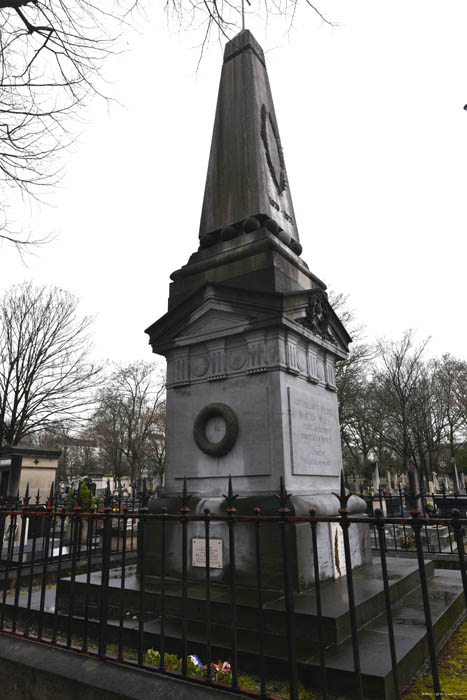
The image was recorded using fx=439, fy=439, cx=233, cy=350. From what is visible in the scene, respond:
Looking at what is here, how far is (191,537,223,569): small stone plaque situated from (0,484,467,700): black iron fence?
1cm

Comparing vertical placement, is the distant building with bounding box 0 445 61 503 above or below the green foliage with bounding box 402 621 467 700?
above

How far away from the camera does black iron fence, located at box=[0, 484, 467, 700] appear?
113 inches

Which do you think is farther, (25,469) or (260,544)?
(25,469)

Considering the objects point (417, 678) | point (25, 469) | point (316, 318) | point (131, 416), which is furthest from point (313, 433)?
point (131, 416)

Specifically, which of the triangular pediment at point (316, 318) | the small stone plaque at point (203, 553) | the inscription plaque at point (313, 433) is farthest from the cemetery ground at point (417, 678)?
the triangular pediment at point (316, 318)

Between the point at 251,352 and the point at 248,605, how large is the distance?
9.79ft

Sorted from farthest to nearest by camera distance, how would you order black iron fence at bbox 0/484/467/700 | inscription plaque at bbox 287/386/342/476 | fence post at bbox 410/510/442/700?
inscription plaque at bbox 287/386/342/476, black iron fence at bbox 0/484/467/700, fence post at bbox 410/510/442/700

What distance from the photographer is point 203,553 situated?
204 inches

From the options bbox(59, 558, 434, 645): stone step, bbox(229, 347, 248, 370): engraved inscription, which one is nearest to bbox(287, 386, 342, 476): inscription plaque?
bbox(229, 347, 248, 370): engraved inscription

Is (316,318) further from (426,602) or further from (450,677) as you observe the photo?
(426,602)

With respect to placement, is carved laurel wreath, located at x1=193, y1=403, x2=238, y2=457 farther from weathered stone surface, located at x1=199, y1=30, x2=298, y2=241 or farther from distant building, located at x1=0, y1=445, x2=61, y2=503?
distant building, located at x1=0, y1=445, x2=61, y2=503

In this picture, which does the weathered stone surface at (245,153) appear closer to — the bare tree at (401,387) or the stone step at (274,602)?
the stone step at (274,602)

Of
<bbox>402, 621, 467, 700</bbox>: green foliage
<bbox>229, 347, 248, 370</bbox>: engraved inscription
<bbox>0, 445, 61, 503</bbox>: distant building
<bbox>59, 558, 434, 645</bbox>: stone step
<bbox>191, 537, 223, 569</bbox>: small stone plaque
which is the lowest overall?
<bbox>402, 621, 467, 700</bbox>: green foliage

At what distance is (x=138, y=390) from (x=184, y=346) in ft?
108
